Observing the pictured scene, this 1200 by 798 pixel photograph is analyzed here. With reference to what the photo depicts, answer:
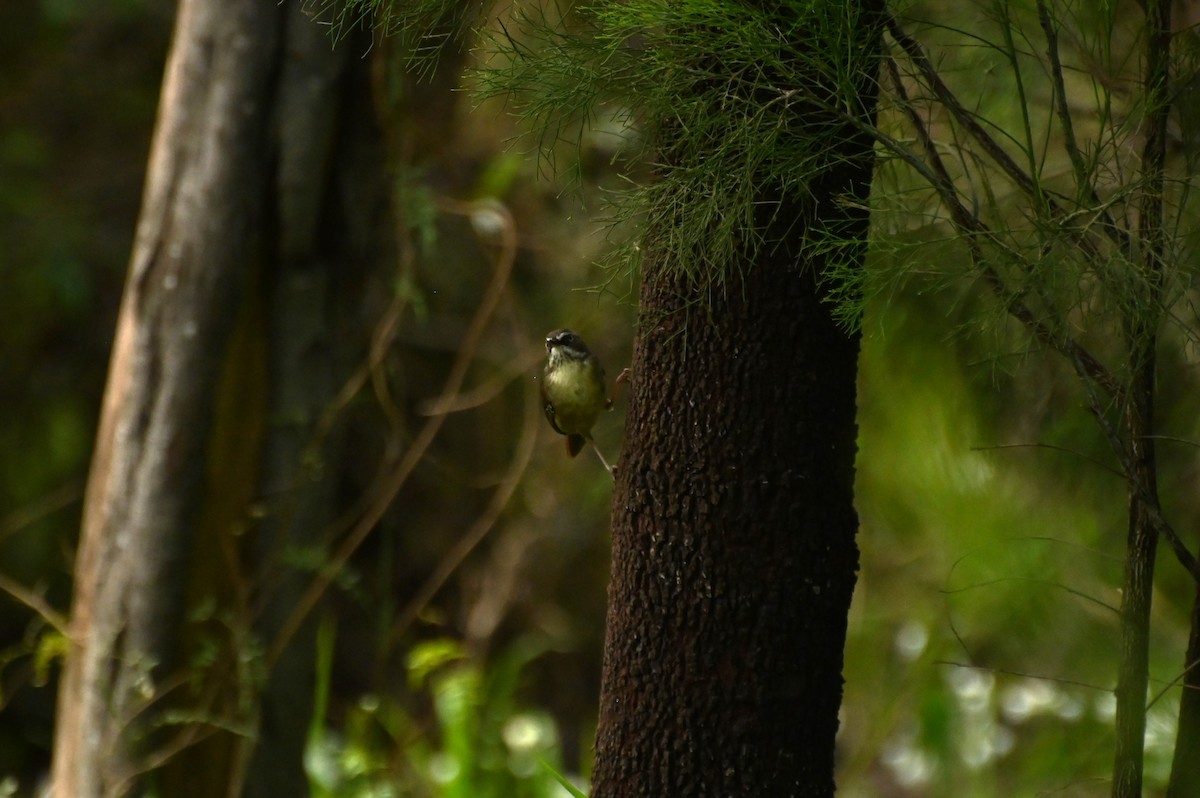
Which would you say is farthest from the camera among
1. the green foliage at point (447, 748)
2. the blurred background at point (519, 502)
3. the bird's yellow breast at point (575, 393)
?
the green foliage at point (447, 748)

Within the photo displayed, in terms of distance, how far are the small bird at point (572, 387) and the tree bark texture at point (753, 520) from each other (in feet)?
2.70

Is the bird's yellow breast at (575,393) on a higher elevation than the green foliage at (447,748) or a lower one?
higher

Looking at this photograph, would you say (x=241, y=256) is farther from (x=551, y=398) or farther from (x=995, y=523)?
(x=995, y=523)

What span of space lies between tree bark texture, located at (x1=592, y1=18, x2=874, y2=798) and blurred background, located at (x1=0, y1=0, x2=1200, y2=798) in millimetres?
345

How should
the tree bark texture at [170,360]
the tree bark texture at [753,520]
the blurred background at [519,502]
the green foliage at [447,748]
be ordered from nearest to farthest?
the tree bark texture at [753,520] < the tree bark texture at [170,360] < the blurred background at [519,502] < the green foliage at [447,748]

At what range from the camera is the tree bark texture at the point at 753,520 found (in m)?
1.83

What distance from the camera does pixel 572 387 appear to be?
107 inches

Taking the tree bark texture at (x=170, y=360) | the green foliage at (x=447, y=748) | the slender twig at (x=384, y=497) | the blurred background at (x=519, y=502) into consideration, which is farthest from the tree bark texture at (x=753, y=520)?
the green foliage at (x=447, y=748)

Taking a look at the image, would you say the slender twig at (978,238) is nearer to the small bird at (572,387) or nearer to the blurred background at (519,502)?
the blurred background at (519,502)

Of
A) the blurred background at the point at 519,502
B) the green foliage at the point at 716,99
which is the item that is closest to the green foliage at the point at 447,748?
the blurred background at the point at 519,502

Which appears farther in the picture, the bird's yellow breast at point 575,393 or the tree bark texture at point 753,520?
the bird's yellow breast at point 575,393

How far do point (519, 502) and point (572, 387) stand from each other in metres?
3.90

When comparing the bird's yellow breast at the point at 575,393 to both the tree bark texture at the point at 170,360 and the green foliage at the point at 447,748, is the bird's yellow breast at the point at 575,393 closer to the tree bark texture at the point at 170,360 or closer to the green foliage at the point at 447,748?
the tree bark texture at the point at 170,360

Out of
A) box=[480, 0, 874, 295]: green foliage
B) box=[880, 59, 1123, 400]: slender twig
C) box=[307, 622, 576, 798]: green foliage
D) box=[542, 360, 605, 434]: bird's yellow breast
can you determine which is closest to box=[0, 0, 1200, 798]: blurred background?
box=[307, 622, 576, 798]: green foliage
